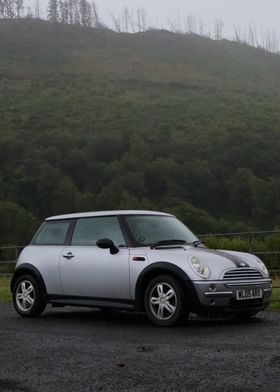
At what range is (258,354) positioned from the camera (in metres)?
5.99

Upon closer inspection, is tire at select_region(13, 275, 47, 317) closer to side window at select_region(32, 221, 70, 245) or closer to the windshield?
side window at select_region(32, 221, 70, 245)

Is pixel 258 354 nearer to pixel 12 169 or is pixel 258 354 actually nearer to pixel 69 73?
pixel 12 169

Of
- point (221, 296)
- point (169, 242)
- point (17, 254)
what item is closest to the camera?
point (221, 296)

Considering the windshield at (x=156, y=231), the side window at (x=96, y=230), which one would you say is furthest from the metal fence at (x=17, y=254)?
the side window at (x=96, y=230)

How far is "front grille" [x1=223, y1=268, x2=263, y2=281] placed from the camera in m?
8.19

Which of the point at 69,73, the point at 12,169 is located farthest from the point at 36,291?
the point at 69,73

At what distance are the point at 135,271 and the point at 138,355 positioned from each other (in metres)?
2.36

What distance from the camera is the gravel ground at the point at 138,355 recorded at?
4941mm

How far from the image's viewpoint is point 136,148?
78.6m

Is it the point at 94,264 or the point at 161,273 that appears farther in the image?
the point at 94,264

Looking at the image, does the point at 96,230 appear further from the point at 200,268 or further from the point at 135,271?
the point at 200,268

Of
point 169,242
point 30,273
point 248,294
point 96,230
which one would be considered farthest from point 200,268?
point 30,273

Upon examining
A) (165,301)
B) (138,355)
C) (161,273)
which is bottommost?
(138,355)

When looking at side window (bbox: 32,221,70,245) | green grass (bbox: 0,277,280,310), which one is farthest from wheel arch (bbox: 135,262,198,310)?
green grass (bbox: 0,277,280,310)
